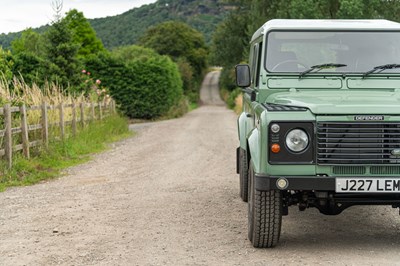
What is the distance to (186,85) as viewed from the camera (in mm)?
80500

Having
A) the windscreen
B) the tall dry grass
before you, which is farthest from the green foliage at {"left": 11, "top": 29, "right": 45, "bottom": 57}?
the windscreen

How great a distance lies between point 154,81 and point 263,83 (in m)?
30.3

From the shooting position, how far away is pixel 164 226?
7.81 metres

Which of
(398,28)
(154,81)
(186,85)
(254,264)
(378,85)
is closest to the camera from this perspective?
(254,264)

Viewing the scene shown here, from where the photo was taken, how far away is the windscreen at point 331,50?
7547 mm

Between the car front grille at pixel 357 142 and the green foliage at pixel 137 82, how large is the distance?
29.2m

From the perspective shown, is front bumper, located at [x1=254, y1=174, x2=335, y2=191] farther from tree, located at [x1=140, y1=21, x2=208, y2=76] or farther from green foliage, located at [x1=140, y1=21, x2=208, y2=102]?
tree, located at [x1=140, y1=21, x2=208, y2=76]

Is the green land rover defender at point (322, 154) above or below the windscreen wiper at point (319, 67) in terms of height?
below

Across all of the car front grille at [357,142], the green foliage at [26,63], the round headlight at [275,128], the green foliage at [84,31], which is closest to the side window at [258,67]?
the round headlight at [275,128]

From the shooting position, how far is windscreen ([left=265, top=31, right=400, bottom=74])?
7547mm

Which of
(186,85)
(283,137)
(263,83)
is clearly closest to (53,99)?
(263,83)

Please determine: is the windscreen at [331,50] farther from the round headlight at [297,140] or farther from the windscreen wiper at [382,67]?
the round headlight at [297,140]

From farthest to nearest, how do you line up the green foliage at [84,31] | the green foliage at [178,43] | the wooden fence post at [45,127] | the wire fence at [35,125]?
1. the green foliage at [178,43]
2. the green foliage at [84,31]
3. the wooden fence post at [45,127]
4. the wire fence at [35,125]

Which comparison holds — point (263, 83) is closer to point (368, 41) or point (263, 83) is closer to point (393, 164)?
point (368, 41)
